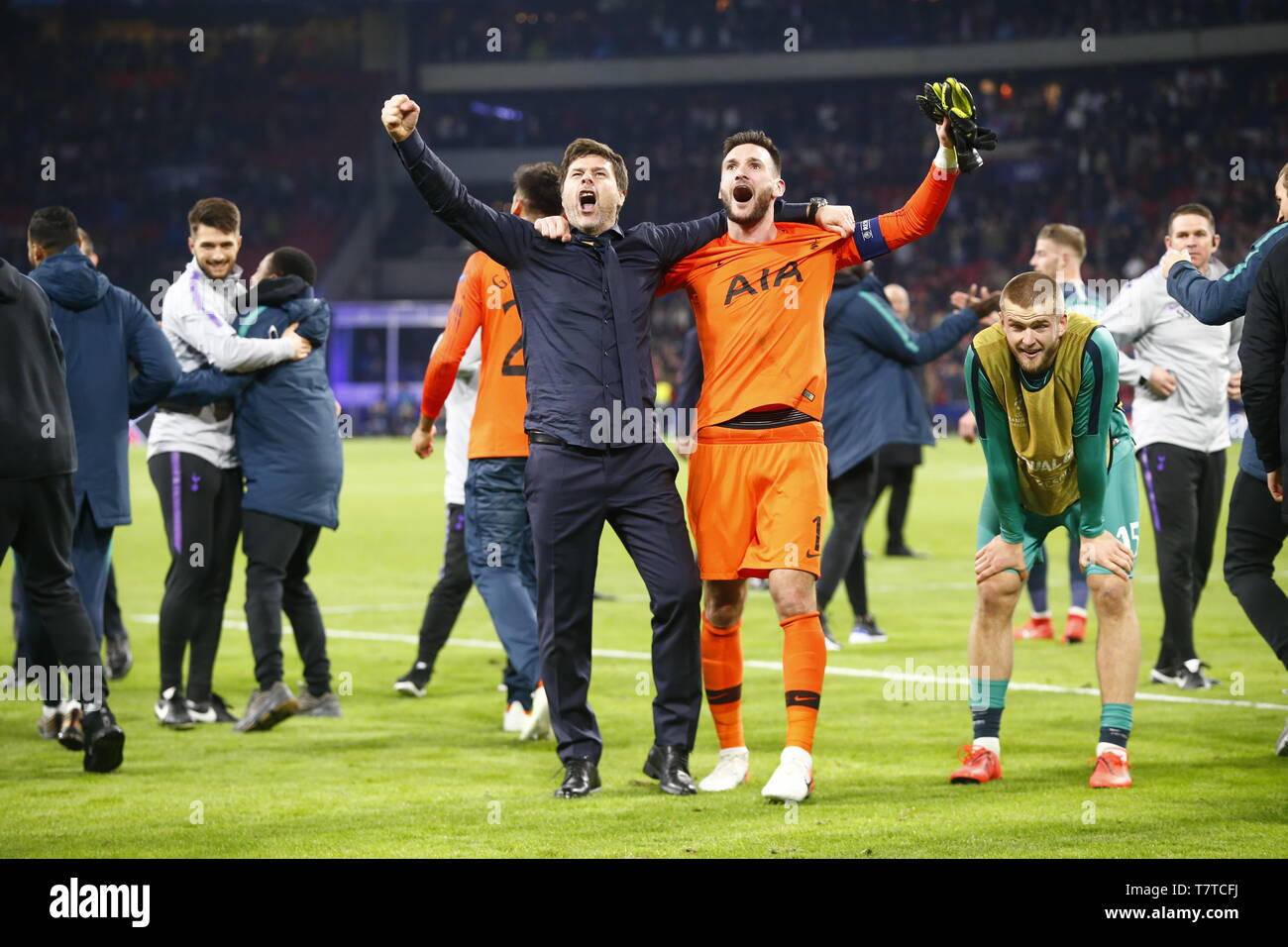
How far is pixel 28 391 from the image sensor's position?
6289 mm

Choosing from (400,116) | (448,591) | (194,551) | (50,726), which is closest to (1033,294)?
(400,116)

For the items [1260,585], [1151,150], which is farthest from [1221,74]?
[1260,585]

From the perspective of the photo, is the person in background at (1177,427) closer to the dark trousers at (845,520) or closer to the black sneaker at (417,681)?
the dark trousers at (845,520)

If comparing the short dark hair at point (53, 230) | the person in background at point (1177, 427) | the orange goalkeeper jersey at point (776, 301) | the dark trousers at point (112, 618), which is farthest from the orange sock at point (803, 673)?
the dark trousers at point (112, 618)

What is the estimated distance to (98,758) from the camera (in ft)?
20.8

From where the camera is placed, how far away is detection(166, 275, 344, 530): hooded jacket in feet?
24.4

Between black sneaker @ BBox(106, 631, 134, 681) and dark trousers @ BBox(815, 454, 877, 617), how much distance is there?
3.93 m

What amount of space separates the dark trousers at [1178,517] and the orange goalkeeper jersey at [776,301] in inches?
118

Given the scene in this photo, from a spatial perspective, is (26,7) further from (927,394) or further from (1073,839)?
(1073,839)

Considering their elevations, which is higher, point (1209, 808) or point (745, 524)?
point (745, 524)

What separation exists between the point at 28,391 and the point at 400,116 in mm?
2001

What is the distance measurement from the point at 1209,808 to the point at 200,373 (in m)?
4.57

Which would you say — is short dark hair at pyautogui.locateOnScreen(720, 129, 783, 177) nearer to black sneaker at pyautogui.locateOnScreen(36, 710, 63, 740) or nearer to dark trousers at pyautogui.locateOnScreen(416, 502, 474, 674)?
dark trousers at pyautogui.locateOnScreen(416, 502, 474, 674)

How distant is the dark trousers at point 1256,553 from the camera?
20.5 feet
